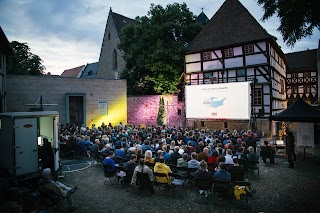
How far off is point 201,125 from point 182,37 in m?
10.9

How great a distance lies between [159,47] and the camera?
23.5 m

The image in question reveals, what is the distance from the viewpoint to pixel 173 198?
6.67 metres

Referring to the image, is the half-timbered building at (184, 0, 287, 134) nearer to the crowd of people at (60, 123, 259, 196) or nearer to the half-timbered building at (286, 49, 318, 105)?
the crowd of people at (60, 123, 259, 196)

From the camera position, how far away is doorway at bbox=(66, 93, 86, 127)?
21.1 metres

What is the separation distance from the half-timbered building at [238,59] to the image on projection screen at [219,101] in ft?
4.24

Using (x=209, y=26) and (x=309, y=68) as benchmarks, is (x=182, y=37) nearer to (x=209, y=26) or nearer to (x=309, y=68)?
(x=209, y=26)

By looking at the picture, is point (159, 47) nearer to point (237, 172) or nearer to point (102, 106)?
point (102, 106)

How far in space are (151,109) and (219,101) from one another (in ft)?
30.7

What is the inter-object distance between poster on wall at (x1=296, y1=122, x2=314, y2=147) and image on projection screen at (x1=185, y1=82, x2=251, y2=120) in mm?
5789

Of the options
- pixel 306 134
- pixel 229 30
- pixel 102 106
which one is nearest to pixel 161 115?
pixel 102 106

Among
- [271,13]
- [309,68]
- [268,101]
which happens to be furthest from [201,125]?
[309,68]

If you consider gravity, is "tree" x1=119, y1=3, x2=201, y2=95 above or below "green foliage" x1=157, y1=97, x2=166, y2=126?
above

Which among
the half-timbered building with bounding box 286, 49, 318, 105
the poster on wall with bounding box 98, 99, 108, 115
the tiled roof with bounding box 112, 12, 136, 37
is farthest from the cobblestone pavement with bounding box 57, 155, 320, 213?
the tiled roof with bounding box 112, 12, 136, 37

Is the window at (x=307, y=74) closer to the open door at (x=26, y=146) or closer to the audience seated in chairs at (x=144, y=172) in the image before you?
the audience seated in chairs at (x=144, y=172)
